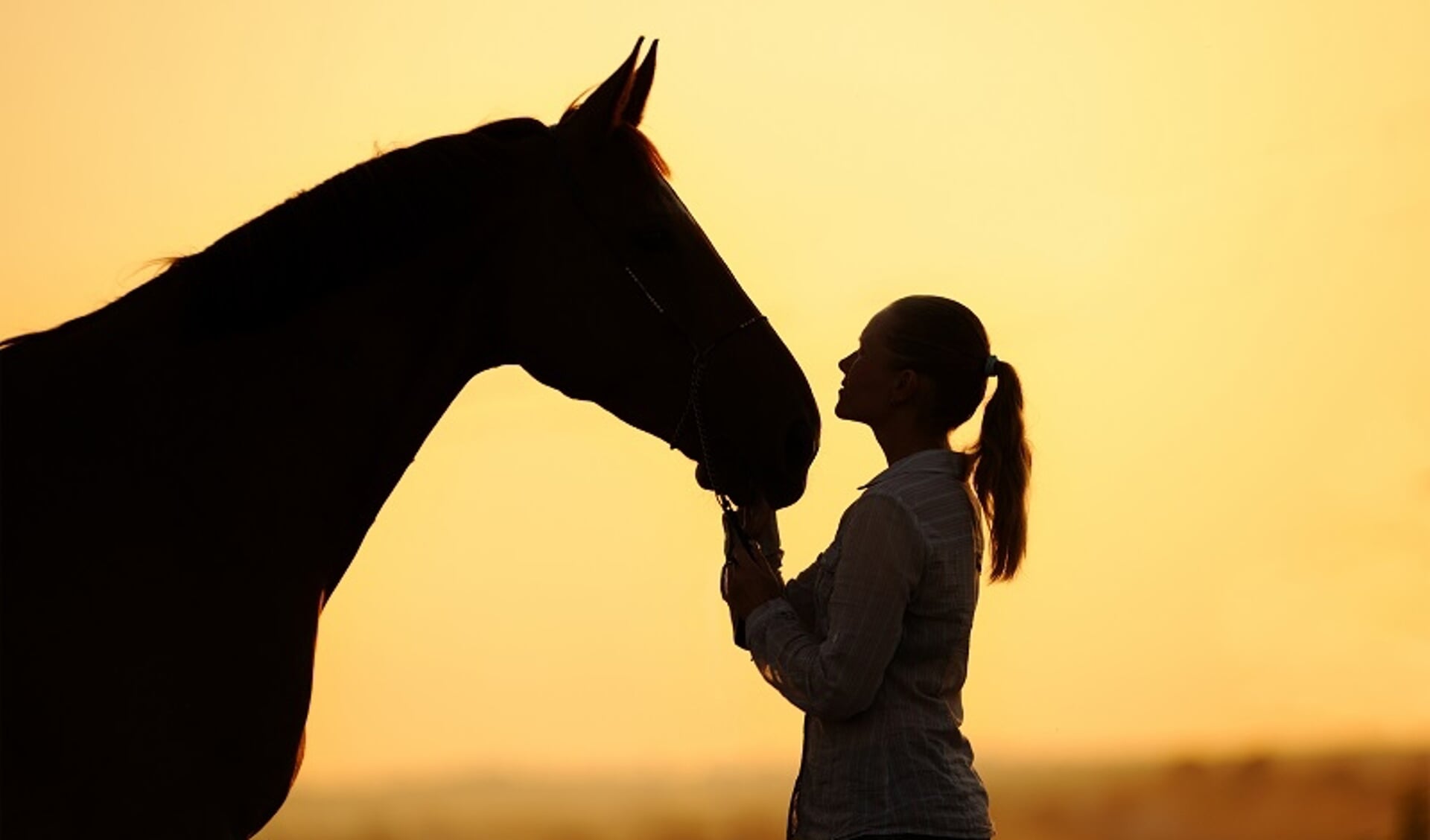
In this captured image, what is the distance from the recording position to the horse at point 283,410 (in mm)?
2584

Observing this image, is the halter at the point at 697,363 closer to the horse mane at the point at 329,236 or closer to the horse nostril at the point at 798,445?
the horse nostril at the point at 798,445

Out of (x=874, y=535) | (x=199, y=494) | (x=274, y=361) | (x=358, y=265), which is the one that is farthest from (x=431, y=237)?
(x=874, y=535)

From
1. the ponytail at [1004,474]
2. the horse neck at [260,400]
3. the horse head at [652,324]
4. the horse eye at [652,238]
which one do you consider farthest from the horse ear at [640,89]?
the ponytail at [1004,474]

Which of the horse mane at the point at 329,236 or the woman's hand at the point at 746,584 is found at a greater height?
the horse mane at the point at 329,236

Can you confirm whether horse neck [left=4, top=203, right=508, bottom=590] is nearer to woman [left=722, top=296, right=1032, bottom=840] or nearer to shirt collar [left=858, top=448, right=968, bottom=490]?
woman [left=722, top=296, right=1032, bottom=840]

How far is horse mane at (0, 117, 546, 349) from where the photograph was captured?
2895 millimetres

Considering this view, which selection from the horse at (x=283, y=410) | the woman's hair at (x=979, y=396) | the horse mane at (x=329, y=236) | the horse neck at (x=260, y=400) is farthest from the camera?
the woman's hair at (x=979, y=396)

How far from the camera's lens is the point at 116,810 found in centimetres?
256

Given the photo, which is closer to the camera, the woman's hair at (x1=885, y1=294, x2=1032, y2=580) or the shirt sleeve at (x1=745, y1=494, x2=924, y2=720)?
the shirt sleeve at (x1=745, y1=494, x2=924, y2=720)

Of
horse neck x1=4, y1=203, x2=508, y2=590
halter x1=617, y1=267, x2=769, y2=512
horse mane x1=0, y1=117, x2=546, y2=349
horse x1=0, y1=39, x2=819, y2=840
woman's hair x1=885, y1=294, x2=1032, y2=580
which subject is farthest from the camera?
halter x1=617, y1=267, x2=769, y2=512

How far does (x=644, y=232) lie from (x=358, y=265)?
501mm

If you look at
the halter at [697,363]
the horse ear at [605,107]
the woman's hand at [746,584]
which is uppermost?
the horse ear at [605,107]

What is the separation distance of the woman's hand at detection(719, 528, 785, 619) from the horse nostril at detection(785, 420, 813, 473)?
0.24m

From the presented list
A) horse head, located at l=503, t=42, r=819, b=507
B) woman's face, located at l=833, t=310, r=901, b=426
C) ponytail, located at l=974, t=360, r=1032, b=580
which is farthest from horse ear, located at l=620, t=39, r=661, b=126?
ponytail, located at l=974, t=360, r=1032, b=580
